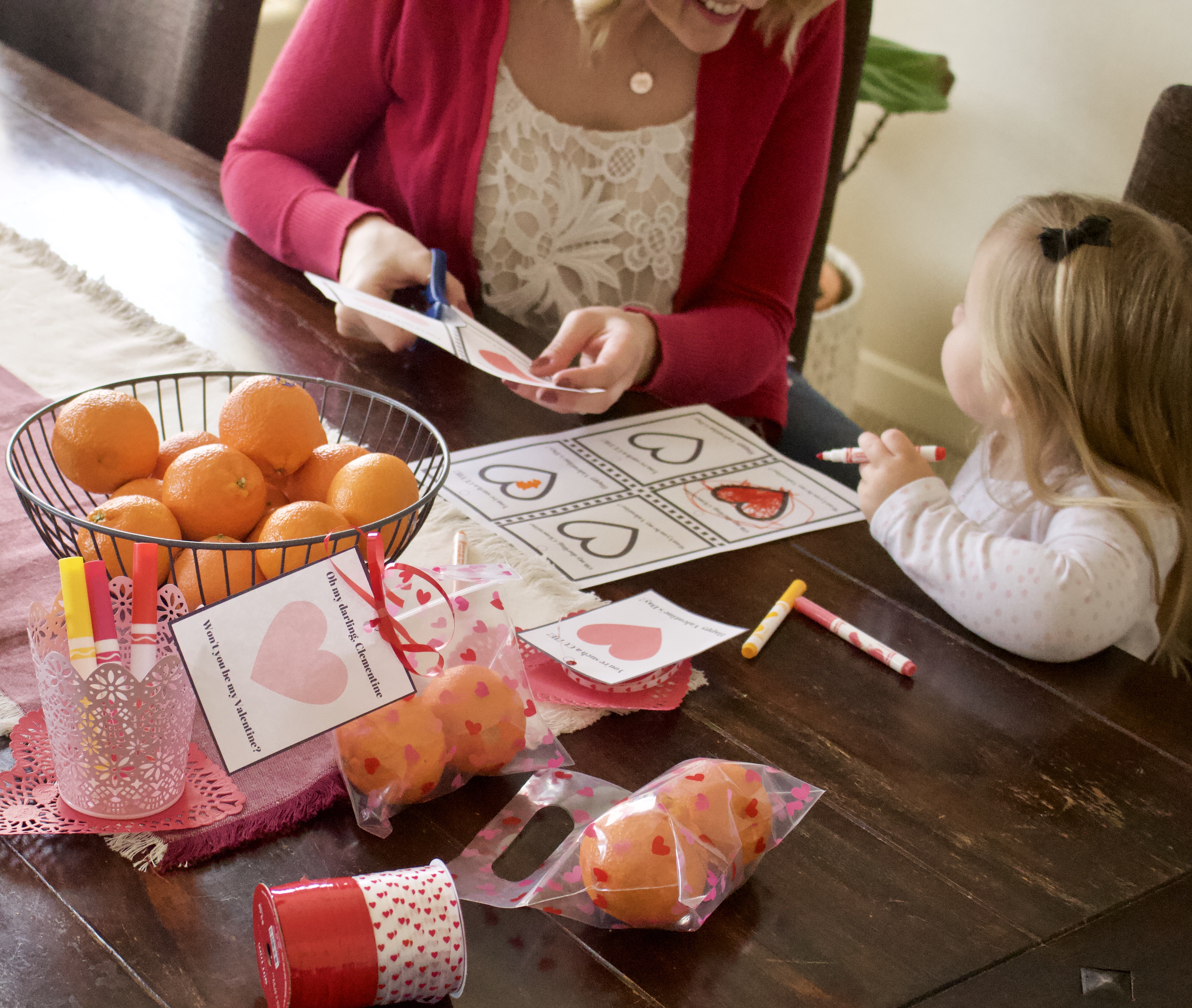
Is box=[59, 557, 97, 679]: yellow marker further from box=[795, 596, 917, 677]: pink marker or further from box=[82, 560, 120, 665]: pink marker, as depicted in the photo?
box=[795, 596, 917, 677]: pink marker

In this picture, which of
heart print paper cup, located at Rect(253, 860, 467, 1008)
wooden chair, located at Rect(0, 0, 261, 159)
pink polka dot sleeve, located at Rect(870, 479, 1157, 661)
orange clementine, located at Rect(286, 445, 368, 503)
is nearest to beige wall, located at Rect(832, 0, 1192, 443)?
wooden chair, located at Rect(0, 0, 261, 159)

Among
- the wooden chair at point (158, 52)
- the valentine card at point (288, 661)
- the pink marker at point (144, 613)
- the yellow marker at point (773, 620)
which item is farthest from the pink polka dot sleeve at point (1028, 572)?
the wooden chair at point (158, 52)

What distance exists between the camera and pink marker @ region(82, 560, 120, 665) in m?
0.52

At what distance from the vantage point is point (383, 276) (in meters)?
1.19

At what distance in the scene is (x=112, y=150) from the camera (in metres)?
1.53

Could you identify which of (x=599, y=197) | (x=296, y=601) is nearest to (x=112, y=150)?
(x=599, y=197)

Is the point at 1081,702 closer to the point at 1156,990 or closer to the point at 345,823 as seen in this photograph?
the point at 1156,990

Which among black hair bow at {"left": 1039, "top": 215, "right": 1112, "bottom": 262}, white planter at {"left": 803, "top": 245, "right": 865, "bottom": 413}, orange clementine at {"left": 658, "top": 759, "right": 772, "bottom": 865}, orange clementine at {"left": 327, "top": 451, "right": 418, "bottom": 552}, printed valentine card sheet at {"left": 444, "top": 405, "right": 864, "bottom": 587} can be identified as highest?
black hair bow at {"left": 1039, "top": 215, "right": 1112, "bottom": 262}

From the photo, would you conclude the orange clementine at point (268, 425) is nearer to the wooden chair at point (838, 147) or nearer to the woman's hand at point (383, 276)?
the woman's hand at point (383, 276)

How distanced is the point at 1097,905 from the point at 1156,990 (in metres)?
0.06

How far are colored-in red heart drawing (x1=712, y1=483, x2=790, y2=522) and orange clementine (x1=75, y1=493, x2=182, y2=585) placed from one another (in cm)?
54

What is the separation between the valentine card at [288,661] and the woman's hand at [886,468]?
56cm

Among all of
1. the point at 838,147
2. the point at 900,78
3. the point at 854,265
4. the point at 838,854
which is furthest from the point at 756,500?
the point at 854,265

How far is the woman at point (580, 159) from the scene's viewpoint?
129 centimetres
